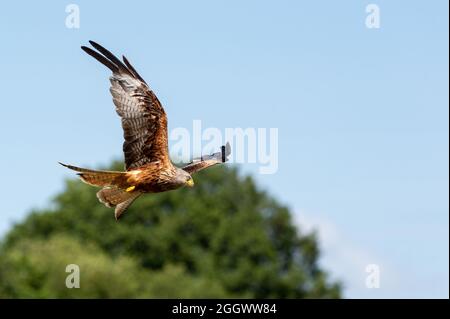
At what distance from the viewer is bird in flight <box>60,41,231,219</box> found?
15.1m

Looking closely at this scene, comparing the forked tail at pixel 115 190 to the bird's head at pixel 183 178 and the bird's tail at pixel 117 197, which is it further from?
the bird's head at pixel 183 178

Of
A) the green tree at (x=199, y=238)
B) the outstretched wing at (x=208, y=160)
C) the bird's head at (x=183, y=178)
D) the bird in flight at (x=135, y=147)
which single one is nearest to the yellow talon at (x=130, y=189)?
the bird in flight at (x=135, y=147)

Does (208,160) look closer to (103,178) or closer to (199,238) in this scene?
(103,178)

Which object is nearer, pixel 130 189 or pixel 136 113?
pixel 130 189

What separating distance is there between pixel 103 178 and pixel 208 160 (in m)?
2.67

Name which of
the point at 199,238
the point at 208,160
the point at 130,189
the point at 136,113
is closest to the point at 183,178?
the point at 130,189

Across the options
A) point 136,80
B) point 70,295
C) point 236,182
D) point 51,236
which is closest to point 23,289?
point 70,295

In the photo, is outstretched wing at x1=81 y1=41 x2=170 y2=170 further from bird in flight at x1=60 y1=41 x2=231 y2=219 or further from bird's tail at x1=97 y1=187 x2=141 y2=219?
bird's tail at x1=97 y1=187 x2=141 y2=219

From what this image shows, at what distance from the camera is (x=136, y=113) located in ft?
51.4

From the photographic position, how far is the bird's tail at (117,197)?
15.2 m
